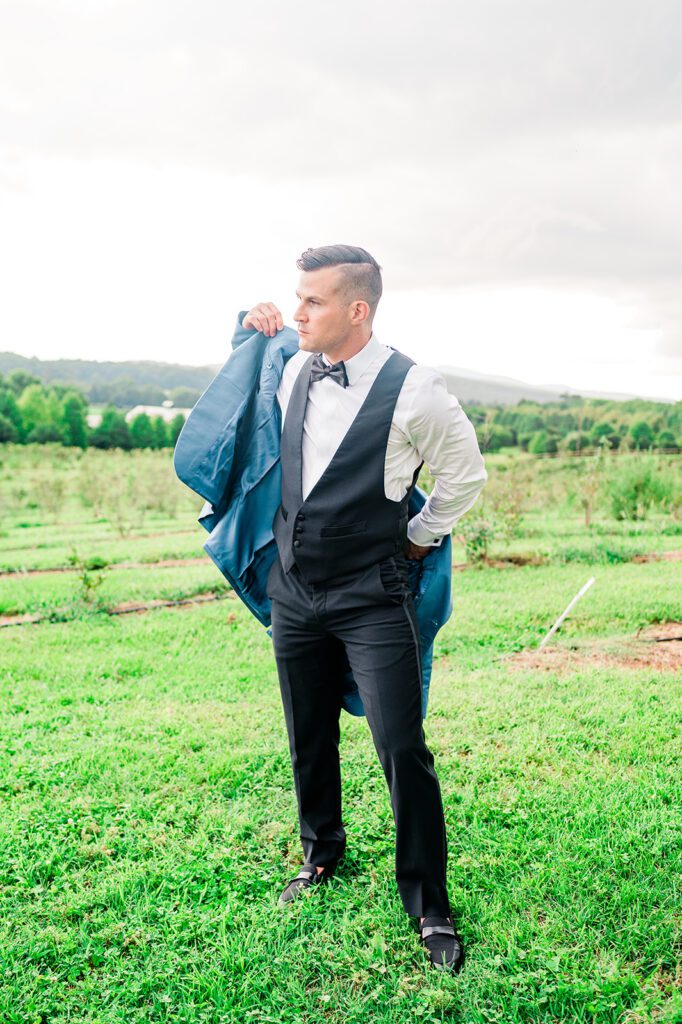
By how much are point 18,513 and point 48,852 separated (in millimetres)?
17566

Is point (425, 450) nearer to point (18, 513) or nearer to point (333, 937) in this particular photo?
Answer: point (333, 937)

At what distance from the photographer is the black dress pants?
2594mm

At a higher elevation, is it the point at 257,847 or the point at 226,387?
the point at 226,387

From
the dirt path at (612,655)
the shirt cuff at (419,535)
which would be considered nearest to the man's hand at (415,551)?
the shirt cuff at (419,535)

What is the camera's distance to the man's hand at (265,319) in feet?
9.88

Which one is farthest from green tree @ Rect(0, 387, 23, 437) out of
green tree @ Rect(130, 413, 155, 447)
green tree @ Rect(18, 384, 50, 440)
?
green tree @ Rect(130, 413, 155, 447)

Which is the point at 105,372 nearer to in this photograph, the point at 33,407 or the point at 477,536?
the point at 33,407

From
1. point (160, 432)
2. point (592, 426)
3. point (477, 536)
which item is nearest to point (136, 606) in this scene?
point (477, 536)

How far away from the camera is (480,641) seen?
641 cm

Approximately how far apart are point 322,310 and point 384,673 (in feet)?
4.17

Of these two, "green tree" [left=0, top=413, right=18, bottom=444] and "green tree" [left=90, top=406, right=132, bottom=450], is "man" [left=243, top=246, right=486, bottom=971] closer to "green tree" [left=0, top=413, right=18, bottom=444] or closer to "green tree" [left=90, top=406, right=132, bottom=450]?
"green tree" [left=0, top=413, right=18, bottom=444]

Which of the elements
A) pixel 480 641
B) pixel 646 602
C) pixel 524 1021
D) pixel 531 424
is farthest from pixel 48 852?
pixel 531 424

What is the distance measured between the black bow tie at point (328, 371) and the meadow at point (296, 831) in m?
1.98

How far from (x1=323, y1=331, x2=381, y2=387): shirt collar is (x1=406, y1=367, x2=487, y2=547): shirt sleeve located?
189mm
